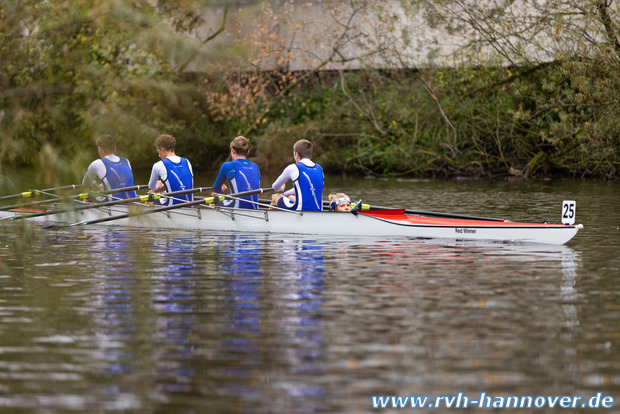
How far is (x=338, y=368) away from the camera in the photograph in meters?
7.36

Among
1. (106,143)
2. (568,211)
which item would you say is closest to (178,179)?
(568,211)

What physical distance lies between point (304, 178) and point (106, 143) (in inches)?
341

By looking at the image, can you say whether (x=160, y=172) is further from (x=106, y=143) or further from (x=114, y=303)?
(x=106, y=143)

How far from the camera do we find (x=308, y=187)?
15734 mm

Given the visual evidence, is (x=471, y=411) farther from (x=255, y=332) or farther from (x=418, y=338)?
(x=255, y=332)

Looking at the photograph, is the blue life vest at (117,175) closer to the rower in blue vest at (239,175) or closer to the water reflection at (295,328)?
the rower in blue vest at (239,175)

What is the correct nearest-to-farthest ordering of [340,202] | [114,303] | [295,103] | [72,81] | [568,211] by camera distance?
1. [72,81]
2. [114,303]
3. [568,211]
4. [340,202]
5. [295,103]

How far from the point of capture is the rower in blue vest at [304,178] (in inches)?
612

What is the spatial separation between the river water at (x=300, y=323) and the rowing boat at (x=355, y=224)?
0.77 feet

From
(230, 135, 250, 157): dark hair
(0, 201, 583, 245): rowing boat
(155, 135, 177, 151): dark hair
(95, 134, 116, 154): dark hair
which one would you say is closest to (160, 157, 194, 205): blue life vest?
(155, 135, 177, 151): dark hair

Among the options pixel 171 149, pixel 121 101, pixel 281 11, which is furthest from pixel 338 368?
pixel 281 11

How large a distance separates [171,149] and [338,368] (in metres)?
10.1

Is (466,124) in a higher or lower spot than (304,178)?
higher

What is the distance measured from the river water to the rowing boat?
23 cm
